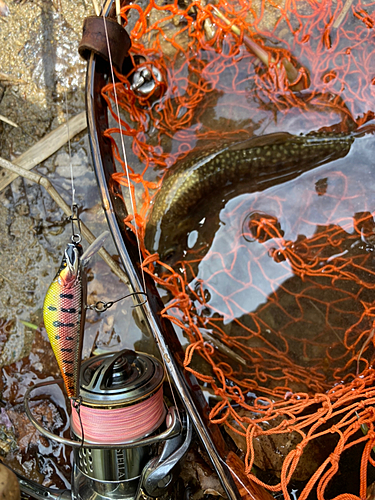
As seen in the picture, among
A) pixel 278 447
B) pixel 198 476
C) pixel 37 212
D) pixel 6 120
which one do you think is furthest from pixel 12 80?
pixel 278 447

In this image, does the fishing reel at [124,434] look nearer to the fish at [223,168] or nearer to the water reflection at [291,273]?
the water reflection at [291,273]

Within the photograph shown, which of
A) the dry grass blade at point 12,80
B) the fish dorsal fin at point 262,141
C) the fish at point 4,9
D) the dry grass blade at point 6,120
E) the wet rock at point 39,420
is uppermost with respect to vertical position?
the fish at point 4,9

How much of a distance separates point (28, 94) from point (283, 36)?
211cm

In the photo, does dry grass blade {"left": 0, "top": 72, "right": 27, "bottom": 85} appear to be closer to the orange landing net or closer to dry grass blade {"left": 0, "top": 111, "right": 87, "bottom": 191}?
dry grass blade {"left": 0, "top": 111, "right": 87, "bottom": 191}

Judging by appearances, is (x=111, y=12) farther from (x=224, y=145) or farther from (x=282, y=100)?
(x=282, y=100)

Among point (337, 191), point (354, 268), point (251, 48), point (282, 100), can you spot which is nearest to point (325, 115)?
point (282, 100)

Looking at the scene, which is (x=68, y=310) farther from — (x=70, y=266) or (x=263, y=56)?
(x=263, y=56)

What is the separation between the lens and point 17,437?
288 cm

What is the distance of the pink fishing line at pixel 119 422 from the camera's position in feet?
6.98

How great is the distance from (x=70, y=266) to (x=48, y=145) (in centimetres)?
182

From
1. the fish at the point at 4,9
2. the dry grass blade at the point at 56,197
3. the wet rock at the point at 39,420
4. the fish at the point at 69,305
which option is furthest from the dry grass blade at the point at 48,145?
the wet rock at the point at 39,420

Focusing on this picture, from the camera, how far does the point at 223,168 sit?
283 centimetres

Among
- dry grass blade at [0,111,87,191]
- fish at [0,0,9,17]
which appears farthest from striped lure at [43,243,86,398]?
fish at [0,0,9,17]

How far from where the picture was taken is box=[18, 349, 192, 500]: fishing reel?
212 centimetres
